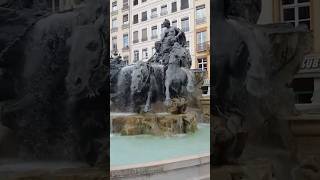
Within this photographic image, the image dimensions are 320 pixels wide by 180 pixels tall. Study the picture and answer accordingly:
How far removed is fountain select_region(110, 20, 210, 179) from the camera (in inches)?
592

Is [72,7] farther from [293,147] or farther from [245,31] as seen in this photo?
[293,147]

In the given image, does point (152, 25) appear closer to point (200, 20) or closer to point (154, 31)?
point (154, 31)

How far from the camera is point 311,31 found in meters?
6.20

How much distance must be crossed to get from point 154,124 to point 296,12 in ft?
34.3

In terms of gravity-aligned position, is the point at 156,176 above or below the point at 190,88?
below

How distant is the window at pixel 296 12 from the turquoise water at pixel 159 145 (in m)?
7.82

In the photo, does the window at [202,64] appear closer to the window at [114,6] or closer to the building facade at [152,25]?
the building facade at [152,25]

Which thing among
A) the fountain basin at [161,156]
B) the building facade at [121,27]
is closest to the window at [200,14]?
the building facade at [121,27]

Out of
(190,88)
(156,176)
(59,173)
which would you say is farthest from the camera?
(190,88)

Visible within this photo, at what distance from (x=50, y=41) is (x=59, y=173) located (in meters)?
1.50

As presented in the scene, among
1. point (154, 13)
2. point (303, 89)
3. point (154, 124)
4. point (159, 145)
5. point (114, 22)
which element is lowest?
point (159, 145)

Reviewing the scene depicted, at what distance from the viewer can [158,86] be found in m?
18.4

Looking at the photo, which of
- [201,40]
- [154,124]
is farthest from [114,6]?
[154,124]

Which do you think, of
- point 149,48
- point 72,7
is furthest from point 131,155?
point 72,7
